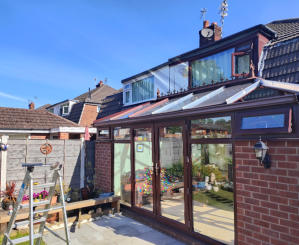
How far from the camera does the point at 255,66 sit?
5668 millimetres

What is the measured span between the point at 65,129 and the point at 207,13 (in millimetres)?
10265

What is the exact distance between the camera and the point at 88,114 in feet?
68.3

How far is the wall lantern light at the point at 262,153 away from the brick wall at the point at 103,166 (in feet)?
16.0

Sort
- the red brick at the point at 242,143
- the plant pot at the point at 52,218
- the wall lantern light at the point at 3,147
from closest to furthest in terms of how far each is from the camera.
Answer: the red brick at the point at 242,143, the plant pot at the point at 52,218, the wall lantern light at the point at 3,147

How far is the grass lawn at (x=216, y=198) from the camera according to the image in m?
4.11

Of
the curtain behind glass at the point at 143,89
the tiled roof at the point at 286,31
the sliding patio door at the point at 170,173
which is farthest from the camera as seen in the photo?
the curtain behind glass at the point at 143,89

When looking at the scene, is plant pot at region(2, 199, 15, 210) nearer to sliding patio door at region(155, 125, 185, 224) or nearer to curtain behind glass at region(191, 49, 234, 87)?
sliding patio door at region(155, 125, 185, 224)

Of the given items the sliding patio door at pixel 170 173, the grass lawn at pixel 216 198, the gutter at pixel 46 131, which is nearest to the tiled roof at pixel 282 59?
the sliding patio door at pixel 170 173

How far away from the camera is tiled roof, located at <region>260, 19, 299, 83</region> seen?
16.6ft

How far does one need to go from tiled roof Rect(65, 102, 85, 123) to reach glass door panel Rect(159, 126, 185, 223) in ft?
53.6

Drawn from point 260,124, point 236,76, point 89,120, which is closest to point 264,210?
point 260,124

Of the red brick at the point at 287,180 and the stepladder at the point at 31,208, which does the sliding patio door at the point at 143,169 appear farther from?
the red brick at the point at 287,180

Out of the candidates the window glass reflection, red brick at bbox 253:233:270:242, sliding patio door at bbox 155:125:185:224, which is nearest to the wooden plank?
sliding patio door at bbox 155:125:185:224

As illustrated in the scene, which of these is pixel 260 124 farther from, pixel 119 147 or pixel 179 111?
pixel 119 147
